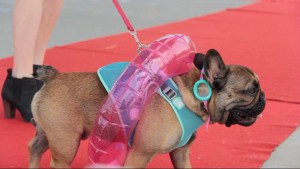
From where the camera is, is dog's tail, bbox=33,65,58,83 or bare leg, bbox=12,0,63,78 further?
bare leg, bbox=12,0,63,78

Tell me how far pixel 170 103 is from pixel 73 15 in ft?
21.2

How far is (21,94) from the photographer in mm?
4527

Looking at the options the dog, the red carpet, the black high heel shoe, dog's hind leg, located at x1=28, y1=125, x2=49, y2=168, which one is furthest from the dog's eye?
the black high heel shoe

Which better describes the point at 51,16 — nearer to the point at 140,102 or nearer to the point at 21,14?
the point at 21,14

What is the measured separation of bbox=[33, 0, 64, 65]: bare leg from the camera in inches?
188

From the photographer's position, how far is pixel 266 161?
4094 mm

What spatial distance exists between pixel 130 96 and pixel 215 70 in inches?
17.3

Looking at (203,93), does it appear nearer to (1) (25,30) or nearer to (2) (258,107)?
(2) (258,107)

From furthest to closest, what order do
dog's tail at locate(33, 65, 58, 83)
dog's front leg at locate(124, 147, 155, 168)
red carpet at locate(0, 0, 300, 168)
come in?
red carpet at locate(0, 0, 300, 168)
dog's tail at locate(33, 65, 58, 83)
dog's front leg at locate(124, 147, 155, 168)

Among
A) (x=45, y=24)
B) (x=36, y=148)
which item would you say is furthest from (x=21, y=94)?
(x=36, y=148)

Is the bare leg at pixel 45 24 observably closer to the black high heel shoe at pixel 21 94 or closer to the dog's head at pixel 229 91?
the black high heel shoe at pixel 21 94

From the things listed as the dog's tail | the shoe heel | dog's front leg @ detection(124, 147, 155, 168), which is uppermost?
the dog's tail

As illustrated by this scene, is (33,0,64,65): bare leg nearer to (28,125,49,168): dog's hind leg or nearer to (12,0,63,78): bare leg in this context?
(12,0,63,78): bare leg

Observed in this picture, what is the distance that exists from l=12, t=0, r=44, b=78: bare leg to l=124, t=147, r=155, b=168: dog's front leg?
1.49 metres
